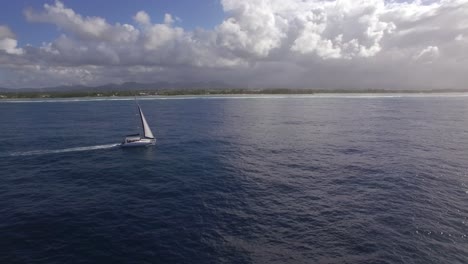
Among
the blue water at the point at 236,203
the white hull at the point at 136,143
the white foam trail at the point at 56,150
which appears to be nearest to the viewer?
the blue water at the point at 236,203

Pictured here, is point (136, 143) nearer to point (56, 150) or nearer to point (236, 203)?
point (56, 150)

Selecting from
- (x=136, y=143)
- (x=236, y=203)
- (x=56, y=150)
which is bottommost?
(x=236, y=203)

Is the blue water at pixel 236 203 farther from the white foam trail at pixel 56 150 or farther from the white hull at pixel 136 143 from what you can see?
the white hull at pixel 136 143

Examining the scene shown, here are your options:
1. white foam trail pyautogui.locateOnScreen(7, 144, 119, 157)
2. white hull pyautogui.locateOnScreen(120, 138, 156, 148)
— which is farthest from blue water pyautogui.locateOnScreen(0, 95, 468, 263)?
white hull pyautogui.locateOnScreen(120, 138, 156, 148)

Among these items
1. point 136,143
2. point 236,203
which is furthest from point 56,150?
point 236,203

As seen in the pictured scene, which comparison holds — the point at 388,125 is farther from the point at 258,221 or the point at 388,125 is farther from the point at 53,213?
the point at 53,213

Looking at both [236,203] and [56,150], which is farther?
[56,150]

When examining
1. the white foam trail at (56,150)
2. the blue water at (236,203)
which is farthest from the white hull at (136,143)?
the white foam trail at (56,150)

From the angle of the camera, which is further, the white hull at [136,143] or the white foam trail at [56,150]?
the white hull at [136,143]

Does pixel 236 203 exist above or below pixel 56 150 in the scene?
below
